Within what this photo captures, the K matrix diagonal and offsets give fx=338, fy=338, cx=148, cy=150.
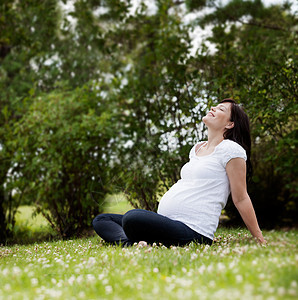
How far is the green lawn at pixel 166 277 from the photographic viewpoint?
1.42 metres

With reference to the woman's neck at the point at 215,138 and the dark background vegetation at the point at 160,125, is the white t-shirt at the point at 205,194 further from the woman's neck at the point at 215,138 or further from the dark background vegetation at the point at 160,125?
the dark background vegetation at the point at 160,125

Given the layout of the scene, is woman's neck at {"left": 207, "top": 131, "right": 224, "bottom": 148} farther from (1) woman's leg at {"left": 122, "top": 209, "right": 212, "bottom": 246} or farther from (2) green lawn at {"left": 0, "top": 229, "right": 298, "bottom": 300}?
(2) green lawn at {"left": 0, "top": 229, "right": 298, "bottom": 300}

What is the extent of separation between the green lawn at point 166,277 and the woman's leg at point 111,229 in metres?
0.72

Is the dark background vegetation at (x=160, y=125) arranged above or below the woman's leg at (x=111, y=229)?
above

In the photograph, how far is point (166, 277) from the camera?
1.79 metres

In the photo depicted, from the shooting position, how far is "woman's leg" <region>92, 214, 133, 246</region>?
3288 millimetres

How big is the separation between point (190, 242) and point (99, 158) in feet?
11.1

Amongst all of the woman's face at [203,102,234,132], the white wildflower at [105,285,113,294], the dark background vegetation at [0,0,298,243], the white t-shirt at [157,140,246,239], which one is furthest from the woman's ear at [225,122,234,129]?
the white wildflower at [105,285,113,294]

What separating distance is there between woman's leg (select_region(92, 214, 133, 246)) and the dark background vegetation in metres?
1.61

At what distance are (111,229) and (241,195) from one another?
1.32 metres

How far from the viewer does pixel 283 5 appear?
6.70m

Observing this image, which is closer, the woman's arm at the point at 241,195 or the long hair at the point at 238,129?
the woman's arm at the point at 241,195

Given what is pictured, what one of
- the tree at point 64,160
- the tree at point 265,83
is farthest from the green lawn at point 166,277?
the tree at point 64,160

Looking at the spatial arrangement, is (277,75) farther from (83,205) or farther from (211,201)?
(83,205)
